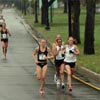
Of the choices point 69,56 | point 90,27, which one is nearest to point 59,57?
point 69,56

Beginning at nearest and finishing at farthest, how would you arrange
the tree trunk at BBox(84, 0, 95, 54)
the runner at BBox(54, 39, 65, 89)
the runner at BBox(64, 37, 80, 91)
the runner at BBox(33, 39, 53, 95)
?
the runner at BBox(33, 39, 53, 95) → the runner at BBox(64, 37, 80, 91) → the runner at BBox(54, 39, 65, 89) → the tree trunk at BBox(84, 0, 95, 54)

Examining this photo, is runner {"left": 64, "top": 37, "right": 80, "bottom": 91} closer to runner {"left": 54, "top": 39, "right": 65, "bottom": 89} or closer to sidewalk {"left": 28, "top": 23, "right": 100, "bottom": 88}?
runner {"left": 54, "top": 39, "right": 65, "bottom": 89}

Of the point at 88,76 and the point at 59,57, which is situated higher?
the point at 59,57

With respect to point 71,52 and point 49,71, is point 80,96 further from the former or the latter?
point 49,71

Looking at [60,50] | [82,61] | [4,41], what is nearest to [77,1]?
[4,41]

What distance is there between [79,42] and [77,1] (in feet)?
8.80

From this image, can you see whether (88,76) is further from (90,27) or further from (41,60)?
(90,27)

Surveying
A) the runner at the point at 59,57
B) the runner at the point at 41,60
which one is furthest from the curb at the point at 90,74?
the runner at the point at 41,60

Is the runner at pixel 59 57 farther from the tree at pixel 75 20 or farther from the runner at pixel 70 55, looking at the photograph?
the tree at pixel 75 20

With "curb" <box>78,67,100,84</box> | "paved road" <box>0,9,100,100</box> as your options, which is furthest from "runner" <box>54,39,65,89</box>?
"curb" <box>78,67,100,84</box>

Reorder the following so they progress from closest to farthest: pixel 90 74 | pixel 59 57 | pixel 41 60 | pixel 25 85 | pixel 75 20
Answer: pixel 41 60 < pixel 59 57 < pixel 25 85 < pixel 90 74 < pixel 75 20

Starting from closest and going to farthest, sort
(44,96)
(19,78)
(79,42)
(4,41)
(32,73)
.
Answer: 1. (44,96)
2. (19,78)
3. (32,73)
4. (4,41)
5. (79,42)

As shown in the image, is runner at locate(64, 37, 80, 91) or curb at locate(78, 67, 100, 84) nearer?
runner at locate(64, 37, 80, 91)

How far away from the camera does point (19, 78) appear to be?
2084 cm
